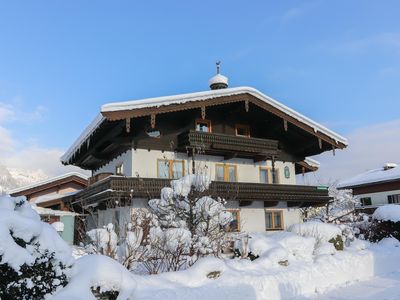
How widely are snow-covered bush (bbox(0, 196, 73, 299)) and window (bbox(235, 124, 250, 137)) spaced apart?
18445 mm

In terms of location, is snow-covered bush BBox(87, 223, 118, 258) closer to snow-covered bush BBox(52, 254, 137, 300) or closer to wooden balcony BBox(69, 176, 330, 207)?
snow-covered bush BBox(52, 254, 137, 300)

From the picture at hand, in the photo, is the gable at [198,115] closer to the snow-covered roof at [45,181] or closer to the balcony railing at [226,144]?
the balcony railing at [226,144]

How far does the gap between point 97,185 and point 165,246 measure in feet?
33.7

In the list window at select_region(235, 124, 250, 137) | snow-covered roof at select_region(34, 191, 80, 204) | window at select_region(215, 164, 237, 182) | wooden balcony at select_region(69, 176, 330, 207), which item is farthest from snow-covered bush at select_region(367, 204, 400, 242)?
snow-covered roof at select_region(34, 191, 80, 204)

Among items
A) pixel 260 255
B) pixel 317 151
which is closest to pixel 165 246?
pixel 260 255

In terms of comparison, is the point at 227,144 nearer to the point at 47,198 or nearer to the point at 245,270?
the point at 245,270

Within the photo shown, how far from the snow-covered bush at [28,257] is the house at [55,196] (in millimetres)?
18916

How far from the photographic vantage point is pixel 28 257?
548cm

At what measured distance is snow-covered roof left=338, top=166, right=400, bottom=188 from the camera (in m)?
35.2

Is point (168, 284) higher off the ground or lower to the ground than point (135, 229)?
lower

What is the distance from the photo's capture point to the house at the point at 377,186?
35.1 m

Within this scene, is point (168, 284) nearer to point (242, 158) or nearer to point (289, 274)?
point (289, 274)

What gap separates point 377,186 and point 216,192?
23.3 m

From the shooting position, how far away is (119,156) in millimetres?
22016
